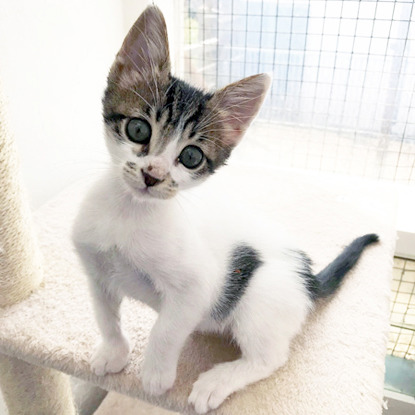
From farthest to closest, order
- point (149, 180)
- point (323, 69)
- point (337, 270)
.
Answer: point (323, 69) → point (337, 270) → point (149, 180)

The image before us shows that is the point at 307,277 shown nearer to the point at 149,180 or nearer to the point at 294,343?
the point at 294,343

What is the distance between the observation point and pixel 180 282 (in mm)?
704

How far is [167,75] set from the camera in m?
0.71

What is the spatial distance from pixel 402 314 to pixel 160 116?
4.94 ft

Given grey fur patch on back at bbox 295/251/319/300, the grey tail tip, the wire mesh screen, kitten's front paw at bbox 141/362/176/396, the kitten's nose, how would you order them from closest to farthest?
the kitten's nose → kitten's front paw at bbox 141/362/176/396 → grey fur patch on back at bbox 295/251/319/300 → the grey tail tip → the wire mesh screen

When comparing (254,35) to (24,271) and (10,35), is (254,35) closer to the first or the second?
(10,35)

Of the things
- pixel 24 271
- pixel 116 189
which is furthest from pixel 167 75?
pixel 24 271

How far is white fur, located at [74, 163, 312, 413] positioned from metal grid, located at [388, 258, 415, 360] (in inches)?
40.5

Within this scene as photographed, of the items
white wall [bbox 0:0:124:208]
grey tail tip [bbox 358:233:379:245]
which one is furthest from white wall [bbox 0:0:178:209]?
grey tail tip [bbox 358:233:379:245]

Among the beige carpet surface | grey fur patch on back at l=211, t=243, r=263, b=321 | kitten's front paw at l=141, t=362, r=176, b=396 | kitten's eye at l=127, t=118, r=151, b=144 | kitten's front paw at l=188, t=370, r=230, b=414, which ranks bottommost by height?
the beige carpet surface

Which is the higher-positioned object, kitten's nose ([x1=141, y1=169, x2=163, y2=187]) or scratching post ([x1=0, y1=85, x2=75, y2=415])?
kitten's nose ([x1=141, y1=169, x2=163, y2=187])

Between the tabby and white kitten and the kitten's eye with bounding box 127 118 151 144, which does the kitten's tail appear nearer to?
the tabby and white kitten

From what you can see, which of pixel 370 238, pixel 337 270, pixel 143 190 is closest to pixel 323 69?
pixel 370 238

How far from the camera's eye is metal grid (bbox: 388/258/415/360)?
5.66ft
